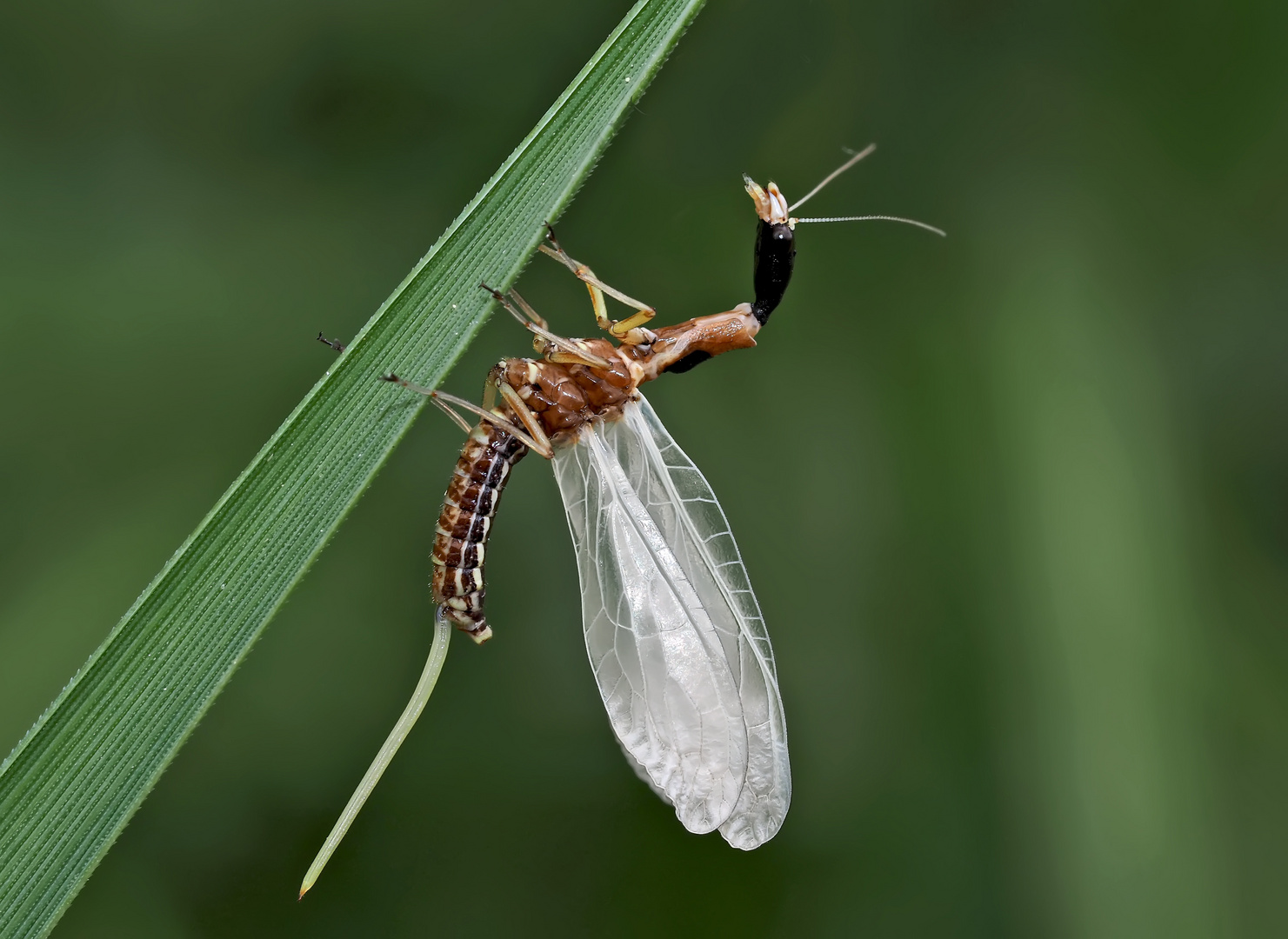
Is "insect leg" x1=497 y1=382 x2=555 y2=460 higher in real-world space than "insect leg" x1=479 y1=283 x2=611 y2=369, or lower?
lower

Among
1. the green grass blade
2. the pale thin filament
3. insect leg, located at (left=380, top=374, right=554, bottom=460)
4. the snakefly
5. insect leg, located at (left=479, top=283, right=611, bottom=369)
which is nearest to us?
the green grass blade

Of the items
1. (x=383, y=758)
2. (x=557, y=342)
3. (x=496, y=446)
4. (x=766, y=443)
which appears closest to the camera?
(x=383, y=758)

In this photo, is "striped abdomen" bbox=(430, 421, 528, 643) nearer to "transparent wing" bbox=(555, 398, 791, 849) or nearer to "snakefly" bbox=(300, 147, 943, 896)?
"snakefly" bbox=(300, 147, 943, 896)

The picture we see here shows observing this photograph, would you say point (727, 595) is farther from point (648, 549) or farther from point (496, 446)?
point (496, 446)

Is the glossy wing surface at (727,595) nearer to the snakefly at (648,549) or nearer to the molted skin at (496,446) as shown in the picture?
the snakefly at (648,549)

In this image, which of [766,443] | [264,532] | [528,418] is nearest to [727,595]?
[528,418]

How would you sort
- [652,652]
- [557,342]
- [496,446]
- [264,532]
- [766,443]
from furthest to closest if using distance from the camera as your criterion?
[766,443], [496,446], [557,342], [652,652], [264,532]

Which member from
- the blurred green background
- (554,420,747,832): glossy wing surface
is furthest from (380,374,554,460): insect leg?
the blurred green background
